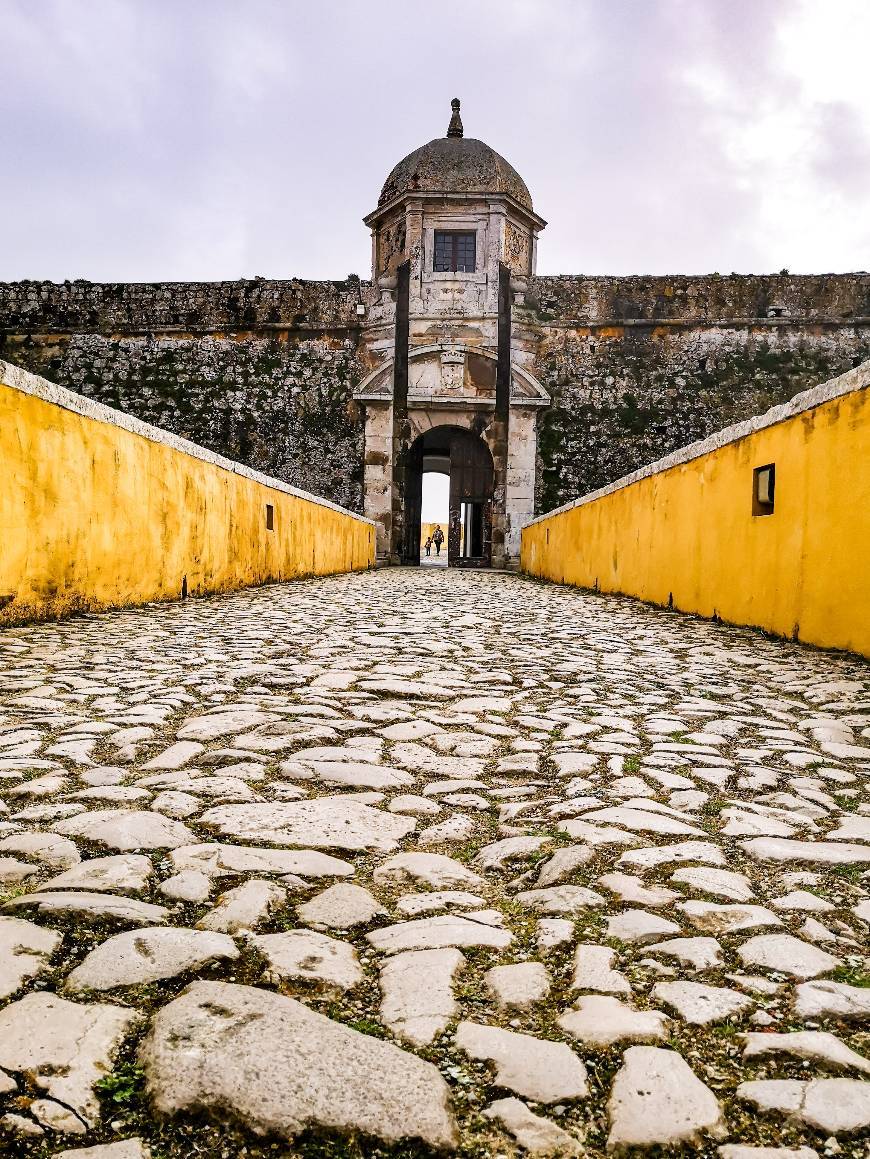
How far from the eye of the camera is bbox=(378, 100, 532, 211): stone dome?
17.6 m

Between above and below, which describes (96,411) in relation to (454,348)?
below

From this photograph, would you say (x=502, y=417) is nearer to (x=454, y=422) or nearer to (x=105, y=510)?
(x=454, y=422)

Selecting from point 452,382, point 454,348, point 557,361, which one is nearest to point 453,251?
point 454,348

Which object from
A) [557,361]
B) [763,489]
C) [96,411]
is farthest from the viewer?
[557,361]

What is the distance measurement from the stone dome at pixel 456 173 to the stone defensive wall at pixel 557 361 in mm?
2166

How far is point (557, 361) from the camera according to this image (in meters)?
18.0

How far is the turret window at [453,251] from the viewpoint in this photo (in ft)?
58.6

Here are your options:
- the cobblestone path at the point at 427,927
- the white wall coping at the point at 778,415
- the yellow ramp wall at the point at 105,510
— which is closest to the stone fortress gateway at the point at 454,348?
the yellow ramp wall at the point at 105,510

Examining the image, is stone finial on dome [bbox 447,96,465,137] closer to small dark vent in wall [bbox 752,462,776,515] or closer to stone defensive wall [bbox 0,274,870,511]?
stone defensive wall [bbox 0,274,870,511]

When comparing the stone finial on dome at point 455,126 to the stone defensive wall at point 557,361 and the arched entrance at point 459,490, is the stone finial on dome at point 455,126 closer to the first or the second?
the stone defensive wall at point 557,361

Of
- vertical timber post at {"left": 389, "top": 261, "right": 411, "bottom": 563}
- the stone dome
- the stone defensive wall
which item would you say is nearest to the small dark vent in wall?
the stone defensive wall

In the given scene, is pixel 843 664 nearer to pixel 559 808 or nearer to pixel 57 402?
pixel 559 808

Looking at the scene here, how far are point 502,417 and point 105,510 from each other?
42.4 ft

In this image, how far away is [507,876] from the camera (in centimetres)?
161
